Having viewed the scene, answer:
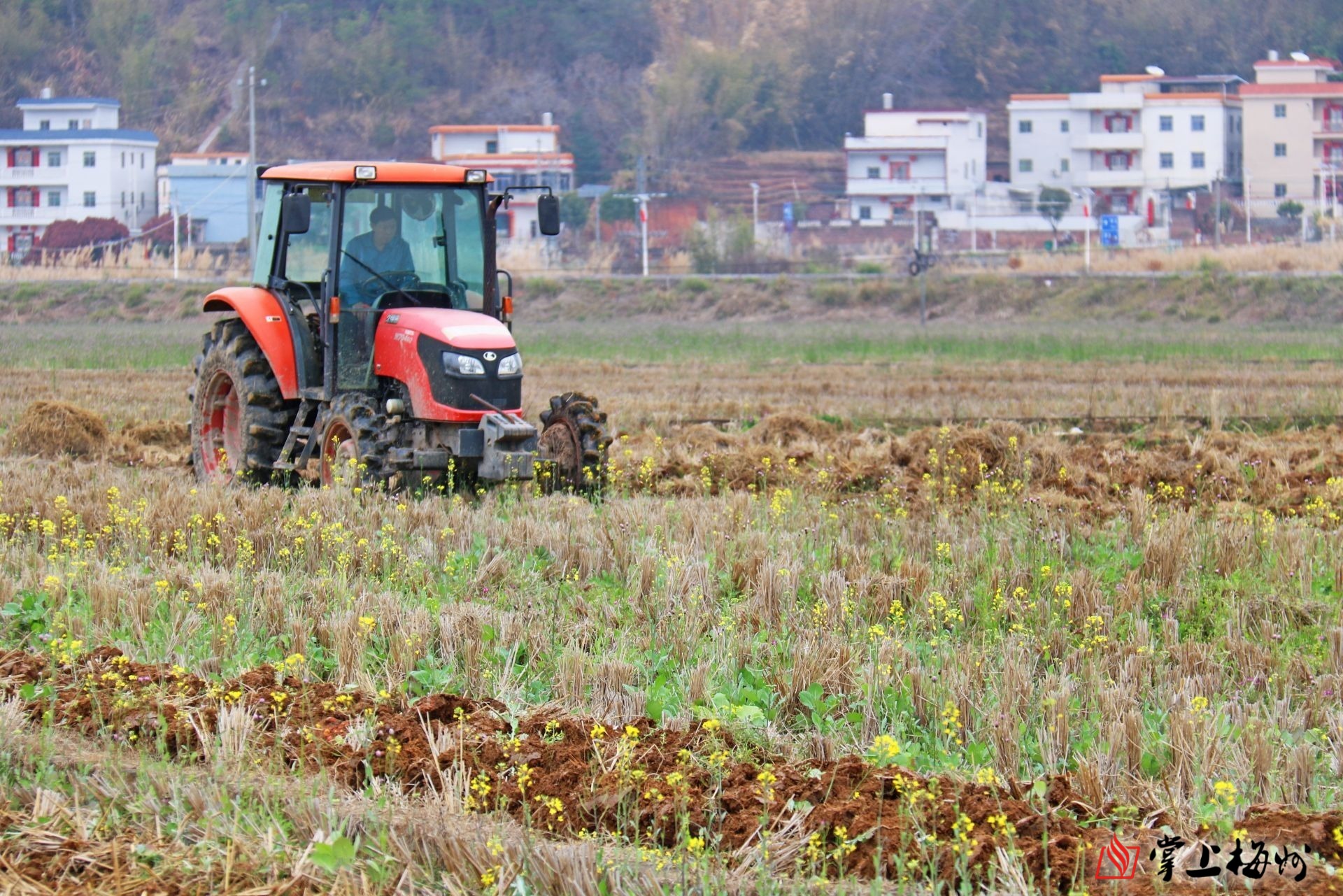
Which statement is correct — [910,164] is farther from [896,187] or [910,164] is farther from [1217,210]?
[1217,210]

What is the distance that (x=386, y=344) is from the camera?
10.3 meters

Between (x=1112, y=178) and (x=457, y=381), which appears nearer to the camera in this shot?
(x=457, y=381)

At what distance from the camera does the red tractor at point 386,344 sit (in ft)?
32.8

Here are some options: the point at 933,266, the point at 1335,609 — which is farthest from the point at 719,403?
the point at 933,266

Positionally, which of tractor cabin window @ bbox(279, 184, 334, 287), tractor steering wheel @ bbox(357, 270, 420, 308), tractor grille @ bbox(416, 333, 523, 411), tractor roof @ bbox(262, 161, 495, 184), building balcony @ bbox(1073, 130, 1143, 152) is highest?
building balcony @ bbox(1073, 130, 1143, 152)

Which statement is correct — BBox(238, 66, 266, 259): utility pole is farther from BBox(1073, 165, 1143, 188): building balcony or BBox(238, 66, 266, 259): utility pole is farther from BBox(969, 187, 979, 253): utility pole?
BBox(1073, 165, 1143, 188): building balcony

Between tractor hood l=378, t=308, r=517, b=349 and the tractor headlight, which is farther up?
tractor hood l=378, t=308, r=517, b=349

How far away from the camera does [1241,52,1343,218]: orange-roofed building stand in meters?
76.1

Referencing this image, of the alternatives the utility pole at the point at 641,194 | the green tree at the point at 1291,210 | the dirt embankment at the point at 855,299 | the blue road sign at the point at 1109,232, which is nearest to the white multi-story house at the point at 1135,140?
the green tree at the point at 1291,210

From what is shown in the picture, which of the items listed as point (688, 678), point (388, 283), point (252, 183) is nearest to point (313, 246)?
point (388, 283)

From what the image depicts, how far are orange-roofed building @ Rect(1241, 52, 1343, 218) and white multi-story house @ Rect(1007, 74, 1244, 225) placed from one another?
1183 millimetres

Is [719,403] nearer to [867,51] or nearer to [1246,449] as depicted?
[1246,449]

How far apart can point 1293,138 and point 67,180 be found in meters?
57.1

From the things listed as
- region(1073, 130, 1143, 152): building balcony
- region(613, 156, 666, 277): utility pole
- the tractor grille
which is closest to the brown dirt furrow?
the tractor grille
